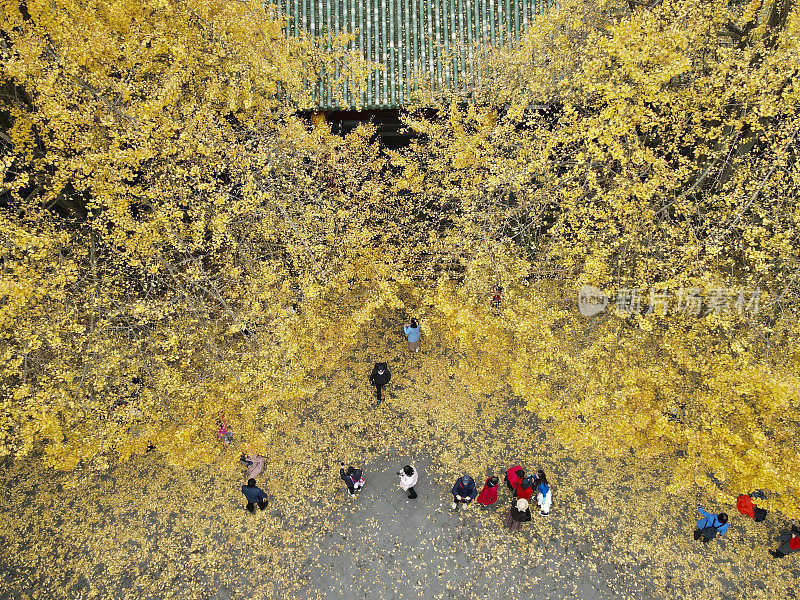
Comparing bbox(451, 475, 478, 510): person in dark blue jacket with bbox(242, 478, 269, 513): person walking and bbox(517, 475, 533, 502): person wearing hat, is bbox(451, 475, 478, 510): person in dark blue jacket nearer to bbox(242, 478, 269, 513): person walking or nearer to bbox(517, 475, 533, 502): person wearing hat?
bbox(517, 475, 533, 502): person wearing hat

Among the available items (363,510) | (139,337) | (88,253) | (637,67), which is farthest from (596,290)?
(88,253)

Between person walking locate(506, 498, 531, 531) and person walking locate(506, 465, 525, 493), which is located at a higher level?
person walking locate(506, 465, 525, 493)

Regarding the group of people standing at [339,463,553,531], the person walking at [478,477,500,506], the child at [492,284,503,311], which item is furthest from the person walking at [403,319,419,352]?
the person walking at [478,477,500,506]

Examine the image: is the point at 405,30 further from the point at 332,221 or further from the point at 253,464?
the point at 253,464

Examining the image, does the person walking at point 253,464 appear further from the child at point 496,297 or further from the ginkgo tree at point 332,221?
the child at point 496,297

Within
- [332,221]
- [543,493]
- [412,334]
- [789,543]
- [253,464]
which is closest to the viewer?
[789,543]

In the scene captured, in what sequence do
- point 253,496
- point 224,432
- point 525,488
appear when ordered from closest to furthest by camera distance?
point 525,488, point 253,496, point 224,432

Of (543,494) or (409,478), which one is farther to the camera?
(409,478)

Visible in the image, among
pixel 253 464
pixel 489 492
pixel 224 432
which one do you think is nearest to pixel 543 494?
pixel 489 492
